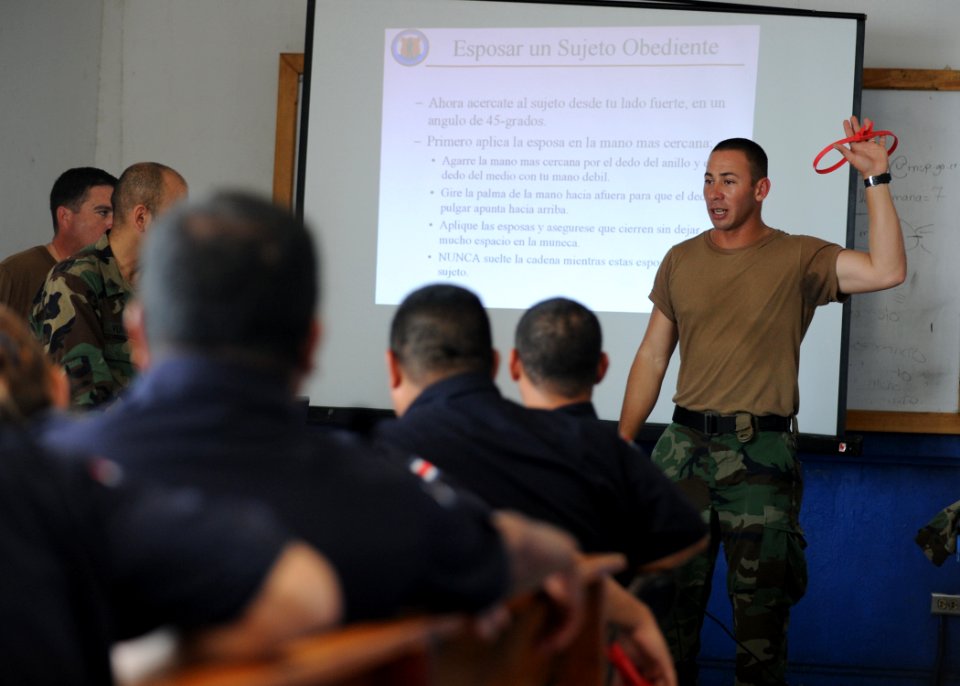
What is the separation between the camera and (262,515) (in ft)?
2.88

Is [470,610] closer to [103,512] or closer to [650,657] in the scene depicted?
[103,512]

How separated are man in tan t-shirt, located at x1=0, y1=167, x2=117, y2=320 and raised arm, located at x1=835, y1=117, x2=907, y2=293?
8.13 ft

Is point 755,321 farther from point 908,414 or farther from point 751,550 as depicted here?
point 908,414

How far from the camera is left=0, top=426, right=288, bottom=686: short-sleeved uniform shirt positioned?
0.81 m

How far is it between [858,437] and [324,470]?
3.41m

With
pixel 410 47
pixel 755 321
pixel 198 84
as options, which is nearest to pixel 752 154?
pixel 755 321

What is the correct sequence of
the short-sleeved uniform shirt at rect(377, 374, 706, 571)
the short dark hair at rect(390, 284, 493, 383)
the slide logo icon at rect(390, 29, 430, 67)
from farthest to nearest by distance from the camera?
the slide logo icon at rect(390, 29, 430, 67), the short dark hair at rect(390, 284, 493, 383), the short-sleeved uniform shirt at rect(377, 374, 706, 571)

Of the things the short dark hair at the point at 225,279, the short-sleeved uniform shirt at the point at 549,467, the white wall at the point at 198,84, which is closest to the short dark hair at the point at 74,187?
the white wall at the point at 198,84

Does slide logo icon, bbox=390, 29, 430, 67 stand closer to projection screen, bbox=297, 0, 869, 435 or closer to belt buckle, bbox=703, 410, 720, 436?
projection screen, bbox=297, 0, 869, 435

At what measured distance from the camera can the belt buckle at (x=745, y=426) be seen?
10.9 feet

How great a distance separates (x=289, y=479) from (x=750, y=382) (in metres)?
2.53

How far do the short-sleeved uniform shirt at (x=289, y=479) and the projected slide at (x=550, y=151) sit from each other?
129 inches

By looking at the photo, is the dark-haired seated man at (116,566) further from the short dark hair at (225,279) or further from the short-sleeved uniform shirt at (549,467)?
the short-sleeved uniform shirt at (549,467)

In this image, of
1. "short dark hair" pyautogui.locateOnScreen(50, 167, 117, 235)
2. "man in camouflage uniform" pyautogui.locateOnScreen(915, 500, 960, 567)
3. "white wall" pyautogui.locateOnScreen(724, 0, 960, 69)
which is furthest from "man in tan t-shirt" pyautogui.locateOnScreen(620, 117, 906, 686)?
"short dark hair" pyautogui.locateOnScreen(50, 167, 117, 235)
